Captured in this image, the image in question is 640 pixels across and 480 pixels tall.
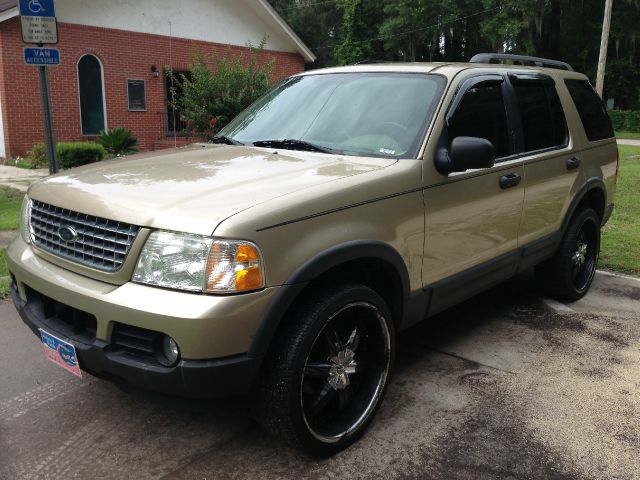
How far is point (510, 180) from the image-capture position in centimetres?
404

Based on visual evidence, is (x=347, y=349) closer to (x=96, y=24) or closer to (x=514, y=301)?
(x=514, y=301)

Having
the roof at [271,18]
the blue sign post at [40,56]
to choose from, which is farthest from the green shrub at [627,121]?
the blue sign post at [40,56]

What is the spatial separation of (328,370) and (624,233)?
19.2 ft

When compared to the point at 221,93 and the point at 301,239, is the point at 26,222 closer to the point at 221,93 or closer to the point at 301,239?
the point at 301,239

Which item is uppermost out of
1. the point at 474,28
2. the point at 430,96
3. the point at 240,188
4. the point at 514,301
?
the point at 474,28

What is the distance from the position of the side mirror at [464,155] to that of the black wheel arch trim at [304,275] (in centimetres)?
65

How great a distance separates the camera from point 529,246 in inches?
175

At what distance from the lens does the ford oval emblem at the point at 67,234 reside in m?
2.81

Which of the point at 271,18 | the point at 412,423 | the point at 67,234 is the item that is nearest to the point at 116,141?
the point at 271,18

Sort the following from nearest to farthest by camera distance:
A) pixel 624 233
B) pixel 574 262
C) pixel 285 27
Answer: pixel 574 262
pixel 624 233
pixel 285 27

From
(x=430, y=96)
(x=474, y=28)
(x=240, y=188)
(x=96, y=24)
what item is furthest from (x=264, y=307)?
(x=474, y=28)

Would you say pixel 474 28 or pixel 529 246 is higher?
pixel 474 28

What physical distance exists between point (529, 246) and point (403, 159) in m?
1.60

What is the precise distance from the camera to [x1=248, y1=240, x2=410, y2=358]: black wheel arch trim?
254 centimetres
